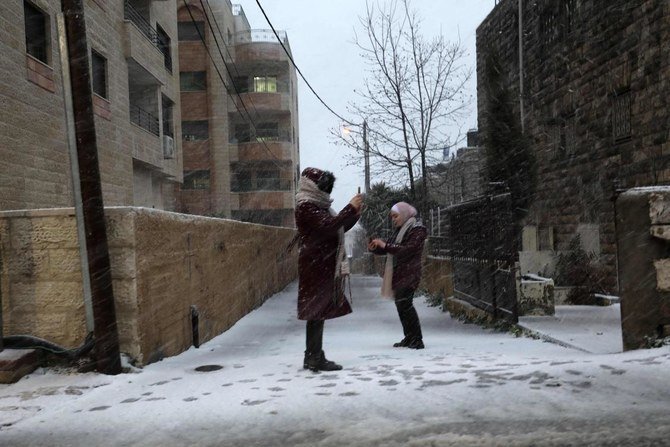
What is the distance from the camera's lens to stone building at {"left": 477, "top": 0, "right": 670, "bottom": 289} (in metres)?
9.70

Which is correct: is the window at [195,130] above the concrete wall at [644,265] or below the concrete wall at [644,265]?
above

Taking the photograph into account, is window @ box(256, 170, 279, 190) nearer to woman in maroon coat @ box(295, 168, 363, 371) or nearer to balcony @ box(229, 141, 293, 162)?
balcony @ box(229, 141, 293, 162)

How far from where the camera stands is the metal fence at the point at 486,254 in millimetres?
7059

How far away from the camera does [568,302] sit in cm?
951

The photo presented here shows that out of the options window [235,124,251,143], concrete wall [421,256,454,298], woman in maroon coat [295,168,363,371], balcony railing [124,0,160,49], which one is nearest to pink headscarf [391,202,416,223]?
woman in maroon coat [295,168,363,371]

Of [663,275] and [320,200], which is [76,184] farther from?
[663,275]

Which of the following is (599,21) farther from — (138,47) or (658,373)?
(138,47)

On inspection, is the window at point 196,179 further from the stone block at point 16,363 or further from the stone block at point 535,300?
the stone block at point 16,363

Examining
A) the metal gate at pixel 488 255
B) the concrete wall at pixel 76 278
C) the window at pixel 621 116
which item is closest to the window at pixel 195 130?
the window at pixel 621 116

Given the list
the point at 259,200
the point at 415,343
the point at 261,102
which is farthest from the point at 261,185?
the point at 415,343

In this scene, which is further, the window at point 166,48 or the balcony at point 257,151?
the balcony at point 257,151

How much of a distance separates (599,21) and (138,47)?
37.9ft

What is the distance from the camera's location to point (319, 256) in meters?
4.66

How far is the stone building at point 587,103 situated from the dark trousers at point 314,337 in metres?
6.76
